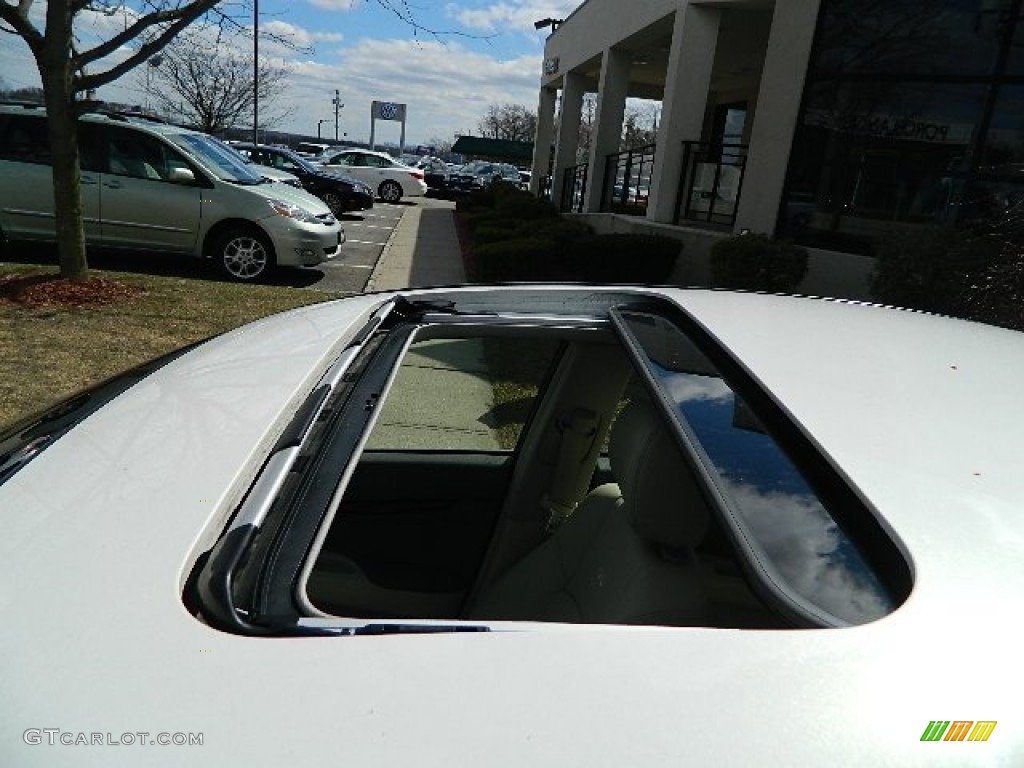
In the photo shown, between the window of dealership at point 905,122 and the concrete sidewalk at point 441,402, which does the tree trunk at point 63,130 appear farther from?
the window of dealership at point 905,122

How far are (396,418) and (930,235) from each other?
5166mm

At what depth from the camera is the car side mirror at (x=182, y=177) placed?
378 inches

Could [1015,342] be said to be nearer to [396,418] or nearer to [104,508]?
[104,508]

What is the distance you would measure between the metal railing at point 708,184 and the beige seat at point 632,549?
10.0m

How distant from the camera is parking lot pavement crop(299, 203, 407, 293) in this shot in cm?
1063

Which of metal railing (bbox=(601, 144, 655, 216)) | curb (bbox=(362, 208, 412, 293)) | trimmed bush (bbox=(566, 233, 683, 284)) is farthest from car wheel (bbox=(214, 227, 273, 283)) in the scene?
metal railing (bbox=(601, 144, 655, 216))

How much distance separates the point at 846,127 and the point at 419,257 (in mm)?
7211

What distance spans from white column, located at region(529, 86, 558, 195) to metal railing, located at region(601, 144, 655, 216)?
10626 millimetres

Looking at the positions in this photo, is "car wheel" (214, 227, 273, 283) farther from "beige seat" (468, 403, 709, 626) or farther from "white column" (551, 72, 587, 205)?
"white column" (551, 72, 587, 205)

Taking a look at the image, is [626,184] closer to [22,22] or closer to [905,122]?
[905,122]

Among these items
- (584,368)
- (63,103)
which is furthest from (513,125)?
(584,368)

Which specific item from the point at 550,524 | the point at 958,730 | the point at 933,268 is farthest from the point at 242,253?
the point at 958,730

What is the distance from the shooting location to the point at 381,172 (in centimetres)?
2680

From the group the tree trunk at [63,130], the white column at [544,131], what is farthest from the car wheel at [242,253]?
the white column at [544,131]
